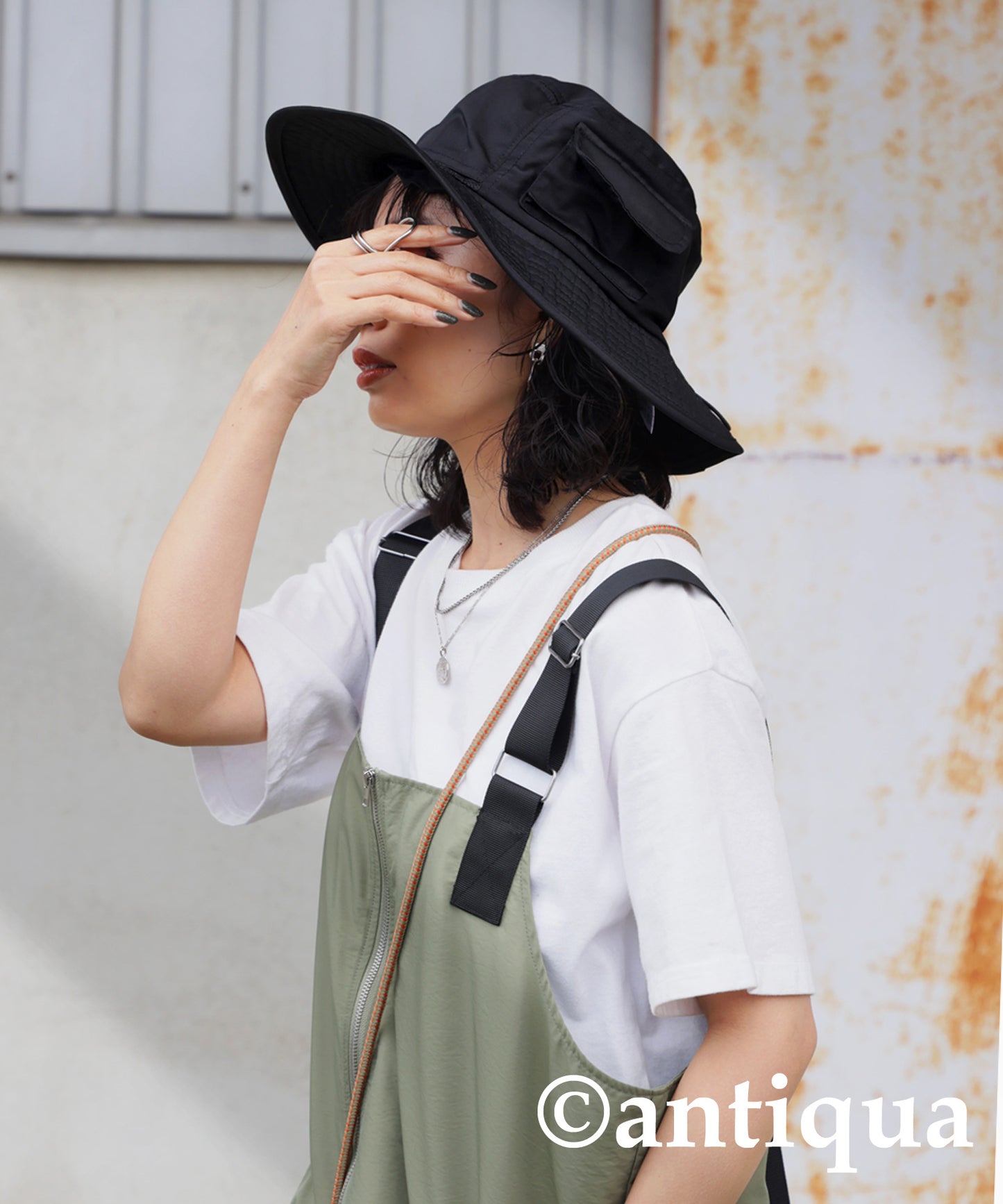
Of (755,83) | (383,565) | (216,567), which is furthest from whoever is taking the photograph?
(755,83)

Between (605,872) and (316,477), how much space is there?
1.50 meters

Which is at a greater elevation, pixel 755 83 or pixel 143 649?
pixel 755 83

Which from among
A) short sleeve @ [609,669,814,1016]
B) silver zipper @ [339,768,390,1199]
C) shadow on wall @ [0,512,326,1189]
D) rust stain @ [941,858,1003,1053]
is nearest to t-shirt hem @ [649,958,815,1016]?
short sleeve @ [609,669,814,1016]

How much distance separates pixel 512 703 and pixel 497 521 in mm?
273

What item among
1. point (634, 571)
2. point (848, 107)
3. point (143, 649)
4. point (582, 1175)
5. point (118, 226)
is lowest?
point (582, 1175)

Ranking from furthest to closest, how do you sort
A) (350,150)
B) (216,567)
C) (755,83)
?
1. (755,83)
2. (350,150)
3. (216,567)

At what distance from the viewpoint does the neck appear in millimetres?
1167

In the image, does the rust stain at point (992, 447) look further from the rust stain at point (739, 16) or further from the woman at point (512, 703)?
the woman at point (512, 703)

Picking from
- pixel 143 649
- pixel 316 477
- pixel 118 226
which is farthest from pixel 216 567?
pixel 118 226

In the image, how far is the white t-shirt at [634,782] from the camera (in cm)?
87

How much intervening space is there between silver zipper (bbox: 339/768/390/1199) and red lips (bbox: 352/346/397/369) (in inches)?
17.7

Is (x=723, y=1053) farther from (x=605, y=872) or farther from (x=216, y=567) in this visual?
(x=216, y=567)

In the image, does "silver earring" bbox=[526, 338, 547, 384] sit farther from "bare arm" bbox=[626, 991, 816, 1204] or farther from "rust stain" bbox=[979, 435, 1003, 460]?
"rust stain" bbox=[979, 435, 1003, 460]

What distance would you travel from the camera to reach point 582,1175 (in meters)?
0.96
